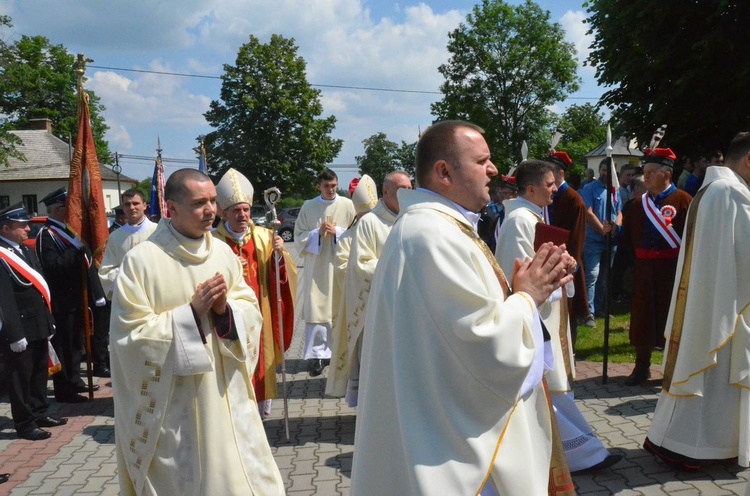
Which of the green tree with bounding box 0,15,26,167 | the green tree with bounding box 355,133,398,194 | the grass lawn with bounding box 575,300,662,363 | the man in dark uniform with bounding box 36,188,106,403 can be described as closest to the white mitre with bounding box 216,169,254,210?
the man in dark uniform with bounding box 36,188,106,403

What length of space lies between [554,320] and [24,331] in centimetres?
489

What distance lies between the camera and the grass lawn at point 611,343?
8.31 metres

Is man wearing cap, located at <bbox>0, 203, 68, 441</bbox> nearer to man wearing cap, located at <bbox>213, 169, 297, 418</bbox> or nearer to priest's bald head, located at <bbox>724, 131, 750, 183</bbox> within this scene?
man wearing cap, located at <bbox>213, 169, 297, 418</bbox>

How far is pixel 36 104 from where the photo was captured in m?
52.6

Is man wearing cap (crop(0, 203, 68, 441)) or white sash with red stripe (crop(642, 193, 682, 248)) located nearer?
man wearing cap (crop(0, 203, 68, 441))

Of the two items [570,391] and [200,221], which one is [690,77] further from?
[200,221]

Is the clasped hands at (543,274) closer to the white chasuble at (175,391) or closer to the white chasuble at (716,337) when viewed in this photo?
the white chasuble at (175,391)

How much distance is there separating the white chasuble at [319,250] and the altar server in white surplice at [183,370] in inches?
189

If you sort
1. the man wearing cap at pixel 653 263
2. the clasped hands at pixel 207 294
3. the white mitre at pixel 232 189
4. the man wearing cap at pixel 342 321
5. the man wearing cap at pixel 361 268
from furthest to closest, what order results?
the man wearing cap at pixel 653 263 < the man wearing cap at pixel 342 321 < the man wearing cap at pixel 361 268 < the white mitre at pixel 232 189 < the clasped hands at pixel 207 294

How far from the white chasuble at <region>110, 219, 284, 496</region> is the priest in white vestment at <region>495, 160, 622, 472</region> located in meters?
1.92

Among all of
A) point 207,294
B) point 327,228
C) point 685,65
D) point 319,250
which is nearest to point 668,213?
point 327,228

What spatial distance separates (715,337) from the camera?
4.48 m

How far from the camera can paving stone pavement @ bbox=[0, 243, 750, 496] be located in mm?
4664

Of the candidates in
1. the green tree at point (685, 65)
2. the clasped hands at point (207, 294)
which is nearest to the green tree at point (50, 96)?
the green tree at point (685, 65)
